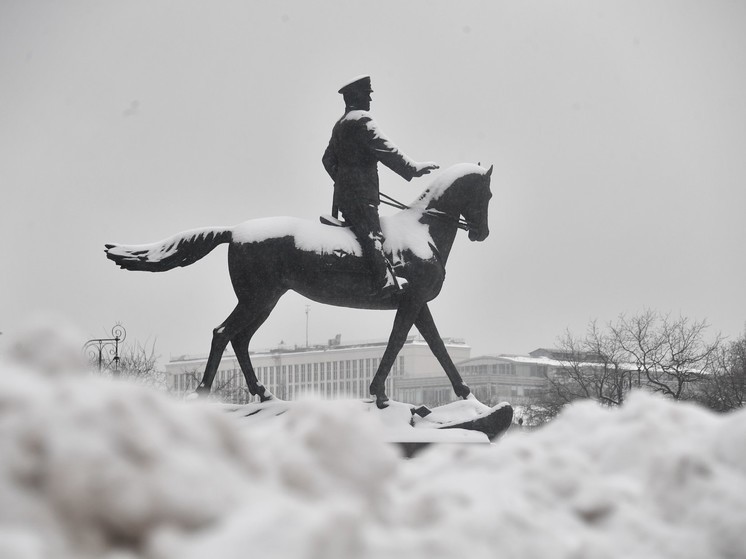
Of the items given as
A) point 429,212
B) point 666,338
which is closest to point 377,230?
point 429,212

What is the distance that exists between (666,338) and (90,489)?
37348mm

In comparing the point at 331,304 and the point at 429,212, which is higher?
the point at 429,212

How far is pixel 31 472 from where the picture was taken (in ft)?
5.17

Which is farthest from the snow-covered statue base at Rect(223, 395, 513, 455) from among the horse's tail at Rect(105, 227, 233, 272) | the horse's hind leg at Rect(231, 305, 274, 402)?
the horse's tail at Rect(105, 227, 233, 272)

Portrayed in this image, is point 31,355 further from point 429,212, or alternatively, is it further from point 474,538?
point 429,212

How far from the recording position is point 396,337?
8625mm

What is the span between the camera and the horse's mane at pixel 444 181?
904 cm

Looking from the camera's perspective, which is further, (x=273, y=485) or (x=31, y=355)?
(x=31, y=355)

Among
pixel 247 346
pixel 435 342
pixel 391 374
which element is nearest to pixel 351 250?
pixel 435 342

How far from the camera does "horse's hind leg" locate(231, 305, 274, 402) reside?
8.80 metres

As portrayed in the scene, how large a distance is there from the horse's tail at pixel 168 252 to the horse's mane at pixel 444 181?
1.91m

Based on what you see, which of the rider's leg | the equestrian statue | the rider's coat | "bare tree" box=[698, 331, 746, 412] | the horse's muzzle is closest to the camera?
the rider's leg

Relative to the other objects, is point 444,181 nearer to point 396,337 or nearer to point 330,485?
point 396,337

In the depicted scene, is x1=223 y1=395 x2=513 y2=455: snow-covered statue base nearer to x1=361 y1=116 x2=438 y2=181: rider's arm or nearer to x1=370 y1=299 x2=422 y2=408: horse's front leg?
x1=370 y1=299 x2=422 y2=408: horse's front leg
